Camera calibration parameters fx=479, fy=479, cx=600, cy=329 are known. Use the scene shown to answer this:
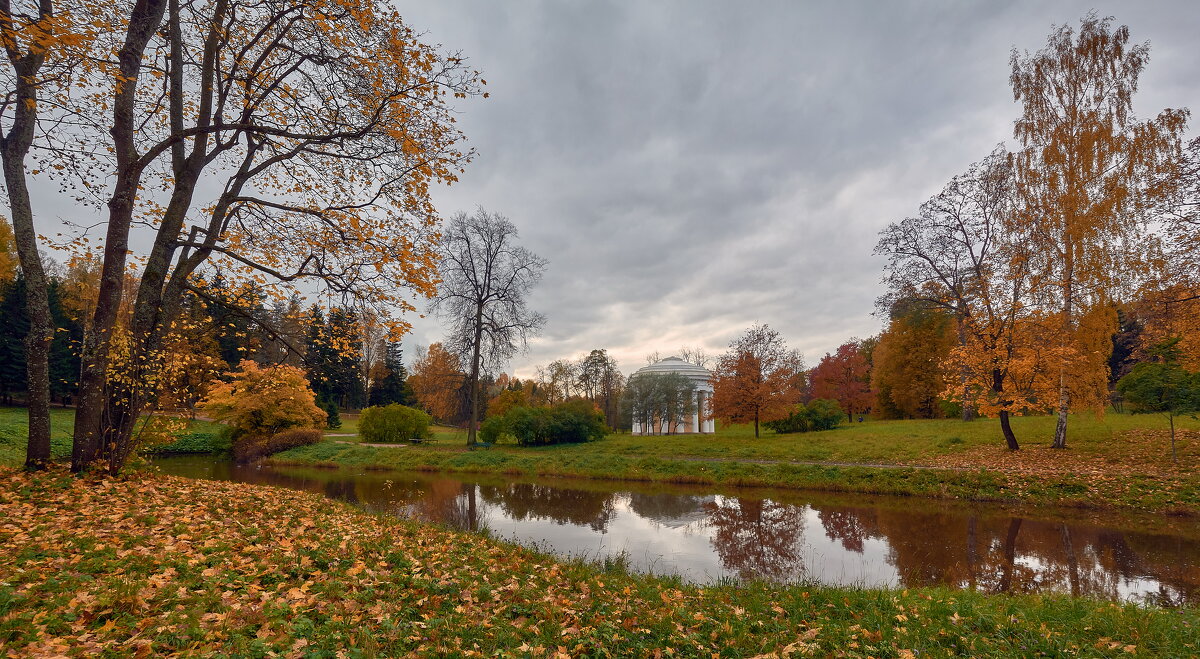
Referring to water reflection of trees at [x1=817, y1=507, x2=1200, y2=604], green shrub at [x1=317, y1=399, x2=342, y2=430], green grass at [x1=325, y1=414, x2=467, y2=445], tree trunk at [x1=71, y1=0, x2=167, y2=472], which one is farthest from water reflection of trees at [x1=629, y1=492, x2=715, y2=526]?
green shrub at [x1=317, y1=399, x2=342, y2=430]

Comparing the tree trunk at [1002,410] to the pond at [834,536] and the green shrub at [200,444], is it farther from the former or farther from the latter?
the green shrub at [200,444]

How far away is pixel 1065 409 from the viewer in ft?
48.8

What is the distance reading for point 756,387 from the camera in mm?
23562

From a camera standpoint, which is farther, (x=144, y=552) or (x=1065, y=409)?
(x=1065, y=409)

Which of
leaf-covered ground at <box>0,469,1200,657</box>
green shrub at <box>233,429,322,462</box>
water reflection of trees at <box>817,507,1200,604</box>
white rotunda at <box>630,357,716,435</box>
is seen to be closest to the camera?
leaf-covered ground at <box>0,469,1200,657</box>

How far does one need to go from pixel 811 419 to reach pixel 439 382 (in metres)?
22.9

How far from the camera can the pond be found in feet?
24.3

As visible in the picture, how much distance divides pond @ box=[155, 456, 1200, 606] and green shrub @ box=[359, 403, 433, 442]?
38.8 feet

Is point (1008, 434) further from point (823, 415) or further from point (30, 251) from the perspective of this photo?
point (30, 251)

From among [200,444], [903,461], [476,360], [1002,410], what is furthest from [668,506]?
[200,444]

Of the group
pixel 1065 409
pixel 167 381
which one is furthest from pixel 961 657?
pixel 1065 409

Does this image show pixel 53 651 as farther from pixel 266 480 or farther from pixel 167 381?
pixel 266 480

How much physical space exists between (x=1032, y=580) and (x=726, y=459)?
12499mm

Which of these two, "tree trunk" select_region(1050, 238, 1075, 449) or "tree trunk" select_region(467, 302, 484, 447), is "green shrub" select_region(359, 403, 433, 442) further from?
"tree trunk" select_region(1050, 238, 1075, 449)
